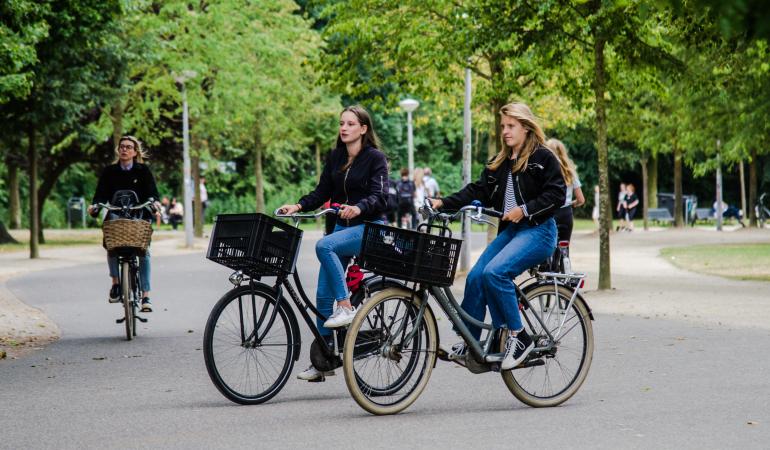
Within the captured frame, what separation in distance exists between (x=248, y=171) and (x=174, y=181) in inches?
148

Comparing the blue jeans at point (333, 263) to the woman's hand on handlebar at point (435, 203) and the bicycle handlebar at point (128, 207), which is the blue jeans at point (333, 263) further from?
the bicycle handlebar at point (128, 207)

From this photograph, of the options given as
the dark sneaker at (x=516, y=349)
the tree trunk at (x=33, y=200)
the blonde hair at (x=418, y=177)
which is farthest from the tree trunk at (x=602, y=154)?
the blonde hair at (x=418, y=177)

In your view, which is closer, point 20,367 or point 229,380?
point 229,380

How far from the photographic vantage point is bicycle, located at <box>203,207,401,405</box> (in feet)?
22.2

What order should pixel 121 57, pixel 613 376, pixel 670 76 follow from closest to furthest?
pixel 613 376 < pixel 670 76 < pixel 121 57

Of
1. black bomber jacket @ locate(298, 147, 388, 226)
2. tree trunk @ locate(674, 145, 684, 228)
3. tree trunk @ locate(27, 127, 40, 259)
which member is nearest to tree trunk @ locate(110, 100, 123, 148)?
tree trunk @ locate(27, 127, 40, 259)

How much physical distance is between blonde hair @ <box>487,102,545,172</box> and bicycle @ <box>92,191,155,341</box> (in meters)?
4.48

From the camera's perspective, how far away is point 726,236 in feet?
115

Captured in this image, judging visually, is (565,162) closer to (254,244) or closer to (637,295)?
(637,295)

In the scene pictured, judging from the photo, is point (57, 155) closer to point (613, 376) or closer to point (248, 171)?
point (248, 171)

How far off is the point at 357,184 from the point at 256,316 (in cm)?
114

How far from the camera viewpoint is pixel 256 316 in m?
7.00

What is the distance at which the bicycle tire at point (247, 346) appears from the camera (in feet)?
22.3

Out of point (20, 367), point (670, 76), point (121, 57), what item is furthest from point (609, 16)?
point (121, 57)
